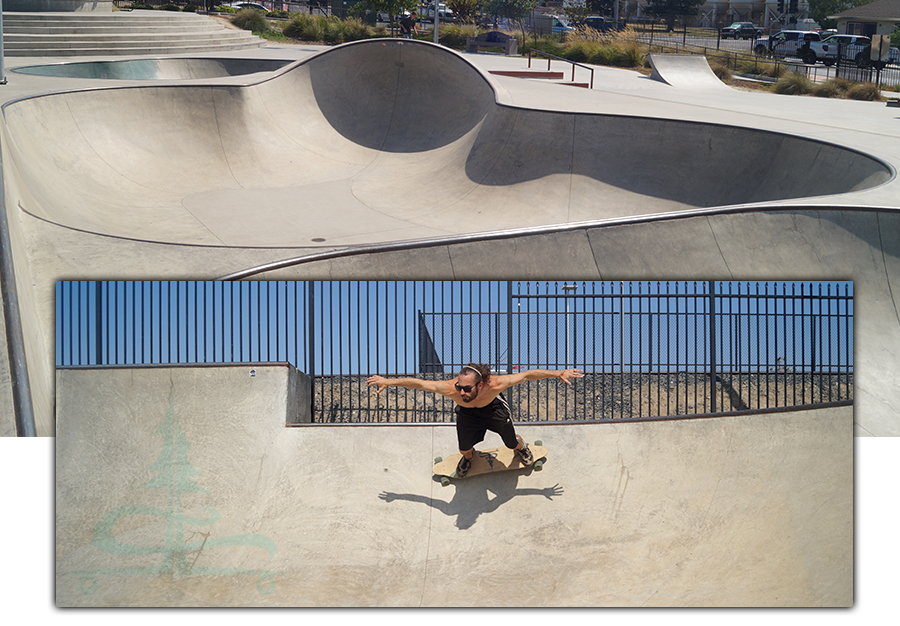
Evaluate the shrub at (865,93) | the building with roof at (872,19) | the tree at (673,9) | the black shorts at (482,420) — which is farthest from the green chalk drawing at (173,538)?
the tree at (673,9)

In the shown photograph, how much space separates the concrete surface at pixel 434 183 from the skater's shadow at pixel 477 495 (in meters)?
1.55

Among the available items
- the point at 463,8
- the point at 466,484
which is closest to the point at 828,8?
the point at 463,8

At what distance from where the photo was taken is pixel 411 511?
5.18 metres

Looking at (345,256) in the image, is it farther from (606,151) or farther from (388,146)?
(388,146)

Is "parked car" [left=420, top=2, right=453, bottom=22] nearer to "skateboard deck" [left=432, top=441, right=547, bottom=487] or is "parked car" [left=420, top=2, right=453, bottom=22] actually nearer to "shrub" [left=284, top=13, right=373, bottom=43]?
"shrub" [left=284, top=13, right=373, bottom=43]

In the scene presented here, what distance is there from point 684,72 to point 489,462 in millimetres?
21769

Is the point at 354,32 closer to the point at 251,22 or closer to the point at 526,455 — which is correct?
the point at 251,22

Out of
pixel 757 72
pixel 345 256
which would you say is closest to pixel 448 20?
pixel 757 72

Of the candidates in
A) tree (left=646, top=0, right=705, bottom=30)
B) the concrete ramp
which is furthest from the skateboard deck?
tree (left=646, top=0, right=705, bottom=30)

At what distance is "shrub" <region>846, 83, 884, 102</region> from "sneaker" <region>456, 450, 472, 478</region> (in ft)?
67.0

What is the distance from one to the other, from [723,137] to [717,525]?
8077mm

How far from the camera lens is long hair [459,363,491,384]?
14.5 ft

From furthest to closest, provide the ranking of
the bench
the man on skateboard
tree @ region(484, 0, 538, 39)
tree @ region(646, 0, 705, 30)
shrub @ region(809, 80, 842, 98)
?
tree @ region(484, 0, 538, 39), tree @ region(646, 0, 705, 30), the bench, shrub @ region(809, 80, 842, 98), the man on skateboard

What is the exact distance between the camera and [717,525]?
4949mm
